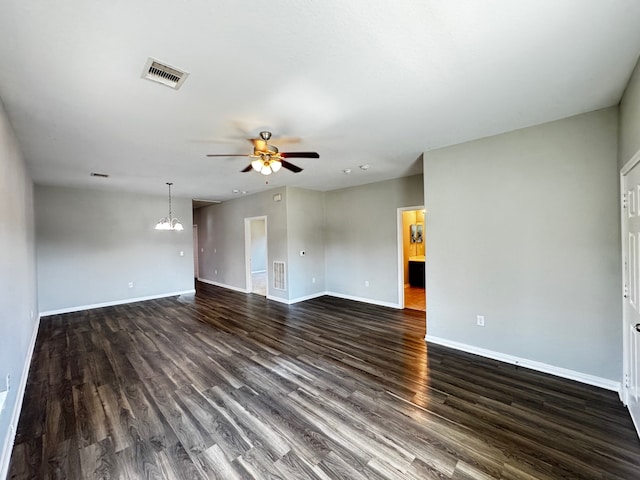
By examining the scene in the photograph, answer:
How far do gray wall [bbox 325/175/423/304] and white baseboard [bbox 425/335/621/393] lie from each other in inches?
79.4

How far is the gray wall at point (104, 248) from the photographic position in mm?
5402

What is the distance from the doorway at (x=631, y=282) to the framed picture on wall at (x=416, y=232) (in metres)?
5.58

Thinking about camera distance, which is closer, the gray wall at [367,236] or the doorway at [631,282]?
the doorway at [631,282]

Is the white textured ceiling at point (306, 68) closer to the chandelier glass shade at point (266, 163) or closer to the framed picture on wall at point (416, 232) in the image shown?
the chandelier glass shade at point (266, 163)

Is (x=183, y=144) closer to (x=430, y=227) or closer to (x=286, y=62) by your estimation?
(x=286, y=62)

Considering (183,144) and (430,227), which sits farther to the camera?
(430,227)

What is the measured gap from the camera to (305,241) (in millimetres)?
6316

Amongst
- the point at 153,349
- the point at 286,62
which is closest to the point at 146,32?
the point at 286,62

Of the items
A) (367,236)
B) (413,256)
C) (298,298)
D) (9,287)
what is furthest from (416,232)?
(9,287)

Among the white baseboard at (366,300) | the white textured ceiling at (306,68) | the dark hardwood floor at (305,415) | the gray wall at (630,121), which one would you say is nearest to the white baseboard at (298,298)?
→ the white baseboard at (366,300)

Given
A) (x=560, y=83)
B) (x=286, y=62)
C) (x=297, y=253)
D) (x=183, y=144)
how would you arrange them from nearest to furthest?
(x=286, y=62) → (x=560, y=83) → (x=183, y=144) → (x=297, y=253)

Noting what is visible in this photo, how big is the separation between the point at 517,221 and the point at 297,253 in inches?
165

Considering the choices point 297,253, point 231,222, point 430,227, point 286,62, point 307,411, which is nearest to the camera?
point 286,62

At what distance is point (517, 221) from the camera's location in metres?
3.00
